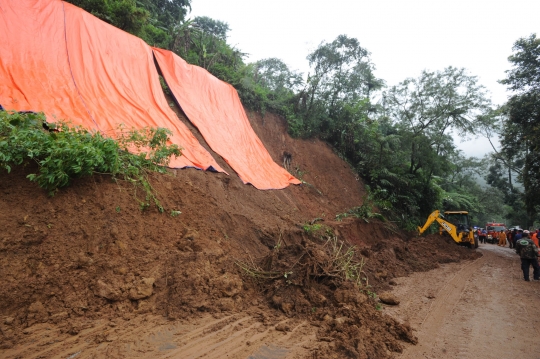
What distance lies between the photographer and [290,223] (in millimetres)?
8875

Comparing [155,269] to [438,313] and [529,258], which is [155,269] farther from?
[529,258]

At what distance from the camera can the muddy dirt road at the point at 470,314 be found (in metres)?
3.62

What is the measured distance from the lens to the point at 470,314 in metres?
4.86

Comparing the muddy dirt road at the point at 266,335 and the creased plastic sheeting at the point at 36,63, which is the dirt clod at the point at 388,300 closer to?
the muddy dirt road at the point at 266,335

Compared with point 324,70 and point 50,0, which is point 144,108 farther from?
point 324,70

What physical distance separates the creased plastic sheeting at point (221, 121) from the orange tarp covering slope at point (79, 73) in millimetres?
897

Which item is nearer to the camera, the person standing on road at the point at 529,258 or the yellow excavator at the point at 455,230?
the person standing on road at the point at 529,258

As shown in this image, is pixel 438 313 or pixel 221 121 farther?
pixel 221 121

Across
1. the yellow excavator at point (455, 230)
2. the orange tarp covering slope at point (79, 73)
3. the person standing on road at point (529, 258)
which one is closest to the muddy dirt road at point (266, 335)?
the person standing on road at point (529, 258)

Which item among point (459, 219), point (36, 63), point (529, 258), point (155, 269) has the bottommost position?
point (155, 269)

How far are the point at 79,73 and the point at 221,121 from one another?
5.04m

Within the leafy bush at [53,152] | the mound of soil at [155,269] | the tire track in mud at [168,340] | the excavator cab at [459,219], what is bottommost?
the tire track in mud at [168,340]

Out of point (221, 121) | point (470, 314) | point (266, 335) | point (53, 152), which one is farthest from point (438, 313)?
point (221, 121)

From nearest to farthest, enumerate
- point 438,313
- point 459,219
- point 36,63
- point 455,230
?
point 438,313 → point 36,63 → point 455,230 → point 459,219
